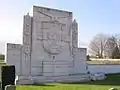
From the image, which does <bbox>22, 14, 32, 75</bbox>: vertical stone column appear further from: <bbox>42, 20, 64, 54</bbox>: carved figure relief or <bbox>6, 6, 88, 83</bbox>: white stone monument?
<bbox>42, 20, 64, 54</bbox>: carved figure relief

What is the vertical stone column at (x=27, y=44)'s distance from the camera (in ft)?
66.3

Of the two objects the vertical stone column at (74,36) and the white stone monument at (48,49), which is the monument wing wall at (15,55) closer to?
the white stone monument at (48,49)

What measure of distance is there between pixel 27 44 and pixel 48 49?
1798 mm

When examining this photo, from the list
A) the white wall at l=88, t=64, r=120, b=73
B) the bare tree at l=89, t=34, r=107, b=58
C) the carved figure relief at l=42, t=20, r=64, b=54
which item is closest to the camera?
the carved figure relief at l=42, t=20, r=64, b=54

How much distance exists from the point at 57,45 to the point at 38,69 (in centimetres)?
253

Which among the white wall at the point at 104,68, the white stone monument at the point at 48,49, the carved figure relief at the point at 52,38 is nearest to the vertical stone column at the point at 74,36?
the white stone monument at the point at 48,49

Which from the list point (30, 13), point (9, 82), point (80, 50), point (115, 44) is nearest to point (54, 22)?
point (30, 13)

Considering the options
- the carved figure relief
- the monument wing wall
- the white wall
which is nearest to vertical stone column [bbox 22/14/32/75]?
the monument wing wall

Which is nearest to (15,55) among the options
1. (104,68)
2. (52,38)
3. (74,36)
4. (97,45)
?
(52,38)

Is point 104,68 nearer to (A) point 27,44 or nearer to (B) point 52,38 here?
(B) point 52,38

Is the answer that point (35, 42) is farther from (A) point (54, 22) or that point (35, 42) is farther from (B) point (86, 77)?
(B) point (86, 77)

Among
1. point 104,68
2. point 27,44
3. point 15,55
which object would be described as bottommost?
point 104,68

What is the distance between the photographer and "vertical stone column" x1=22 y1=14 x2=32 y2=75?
66.3ft

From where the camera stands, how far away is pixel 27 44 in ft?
66.9
